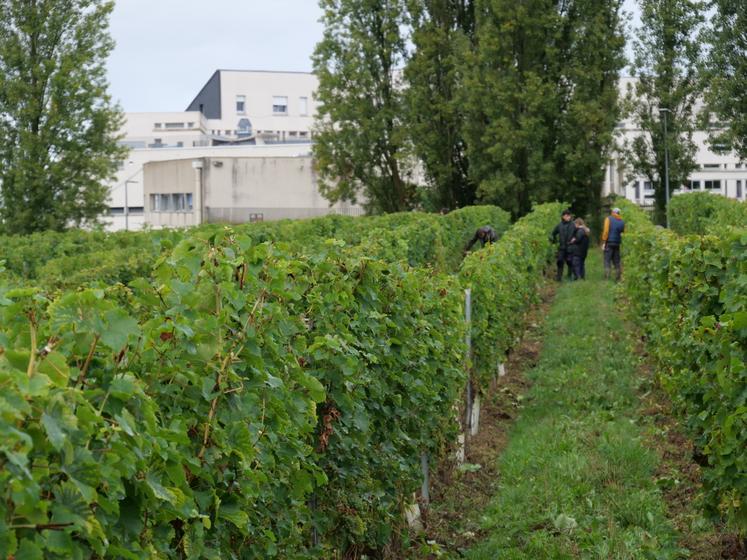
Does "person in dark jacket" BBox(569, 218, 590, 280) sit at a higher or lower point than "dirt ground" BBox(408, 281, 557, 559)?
higher

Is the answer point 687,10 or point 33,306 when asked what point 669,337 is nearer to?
point 33,306

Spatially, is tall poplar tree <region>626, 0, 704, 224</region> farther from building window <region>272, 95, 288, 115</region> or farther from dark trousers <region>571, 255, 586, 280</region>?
building window <region>272, 95, 288, 115</region>

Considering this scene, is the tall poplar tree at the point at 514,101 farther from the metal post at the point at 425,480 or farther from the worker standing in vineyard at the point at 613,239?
the metal post at the point at 425,480

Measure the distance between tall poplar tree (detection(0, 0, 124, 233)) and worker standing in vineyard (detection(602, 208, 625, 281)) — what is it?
75.0ft

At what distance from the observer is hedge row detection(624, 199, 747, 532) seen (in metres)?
5.95

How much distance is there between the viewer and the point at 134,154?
83938 mm

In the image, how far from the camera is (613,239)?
82.5 ft

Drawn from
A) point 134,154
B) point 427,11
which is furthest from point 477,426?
point 134,154

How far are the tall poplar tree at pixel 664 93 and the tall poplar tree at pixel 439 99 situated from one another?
8.34m

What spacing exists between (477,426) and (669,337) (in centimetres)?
246

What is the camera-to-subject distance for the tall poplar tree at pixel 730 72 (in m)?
43.6

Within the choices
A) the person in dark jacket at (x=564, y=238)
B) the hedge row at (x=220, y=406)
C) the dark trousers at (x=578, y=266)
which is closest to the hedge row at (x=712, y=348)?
the hedge row at (x=220, y=406)

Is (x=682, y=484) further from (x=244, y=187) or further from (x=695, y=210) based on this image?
(x=244, y=187)

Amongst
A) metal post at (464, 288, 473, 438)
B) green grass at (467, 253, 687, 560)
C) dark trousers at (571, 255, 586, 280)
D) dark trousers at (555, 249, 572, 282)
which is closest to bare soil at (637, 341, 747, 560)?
green grass at (467, 253, 687, 560)
